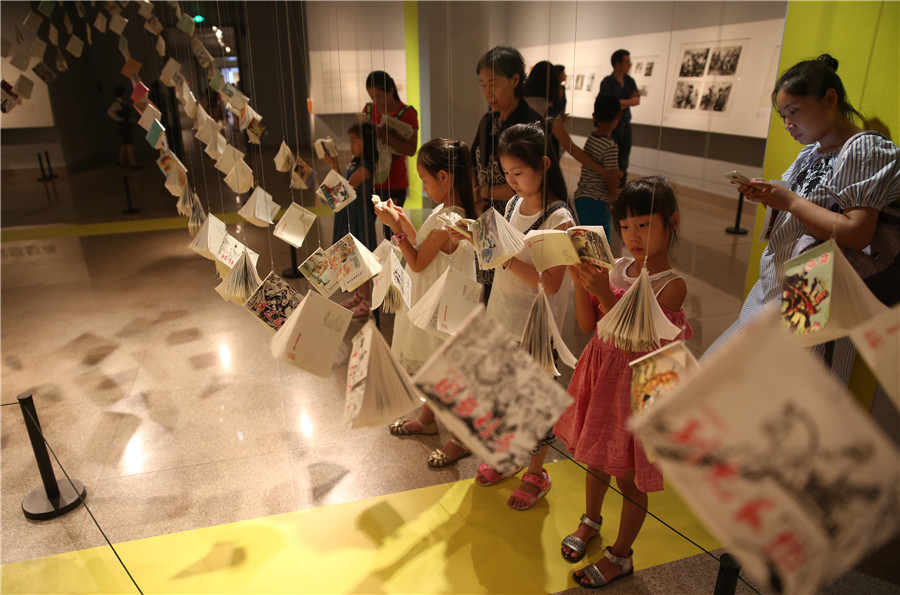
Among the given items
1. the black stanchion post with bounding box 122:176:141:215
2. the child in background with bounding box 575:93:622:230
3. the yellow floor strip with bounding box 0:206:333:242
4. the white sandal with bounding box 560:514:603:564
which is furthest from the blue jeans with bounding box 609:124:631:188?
the black stanchion post with bounding box 122:176:141:215

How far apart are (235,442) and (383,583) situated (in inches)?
38.7

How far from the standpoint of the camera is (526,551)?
1.71 metres

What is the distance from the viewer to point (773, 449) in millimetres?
484

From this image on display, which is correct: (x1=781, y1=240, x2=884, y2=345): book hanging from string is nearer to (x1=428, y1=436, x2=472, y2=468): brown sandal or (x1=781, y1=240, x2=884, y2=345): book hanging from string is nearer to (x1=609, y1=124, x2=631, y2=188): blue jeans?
(x1=428, y1=436, x2=472, y2=468): brown sandal

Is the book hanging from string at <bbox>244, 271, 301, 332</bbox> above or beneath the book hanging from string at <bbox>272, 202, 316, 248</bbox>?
beneath

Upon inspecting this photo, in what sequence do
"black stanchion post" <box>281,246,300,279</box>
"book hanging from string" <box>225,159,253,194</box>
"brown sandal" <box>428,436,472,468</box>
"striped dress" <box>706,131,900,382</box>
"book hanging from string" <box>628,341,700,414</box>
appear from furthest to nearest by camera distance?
"black stanchion post" <box>281,246,300,279</box>, "brown sandal" <box>428,436,472,468</box>, "book hanging from string" <box>225,159,253,194</box>, "striped dress" <box>706,131,900,382</box>, "book hanging from string" <box>628,341,700,414</box>

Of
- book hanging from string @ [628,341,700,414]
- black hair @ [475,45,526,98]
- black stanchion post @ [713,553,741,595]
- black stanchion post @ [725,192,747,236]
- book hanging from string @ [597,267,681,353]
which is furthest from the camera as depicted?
black stanchion post @ [725,192,747,236]

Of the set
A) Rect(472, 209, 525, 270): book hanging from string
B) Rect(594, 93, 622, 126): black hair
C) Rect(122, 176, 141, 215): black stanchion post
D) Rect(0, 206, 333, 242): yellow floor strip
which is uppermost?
Rect(594, 93, 622, 126): black hair

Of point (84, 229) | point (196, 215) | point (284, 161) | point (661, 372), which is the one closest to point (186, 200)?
point (196, 215)

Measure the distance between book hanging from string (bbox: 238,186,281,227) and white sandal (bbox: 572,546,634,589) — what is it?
1.34 m

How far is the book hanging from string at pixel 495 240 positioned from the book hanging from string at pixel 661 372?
0.35m

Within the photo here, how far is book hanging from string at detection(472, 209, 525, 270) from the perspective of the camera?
1.03 m

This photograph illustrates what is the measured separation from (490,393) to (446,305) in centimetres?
37

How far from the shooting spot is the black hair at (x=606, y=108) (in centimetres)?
248
